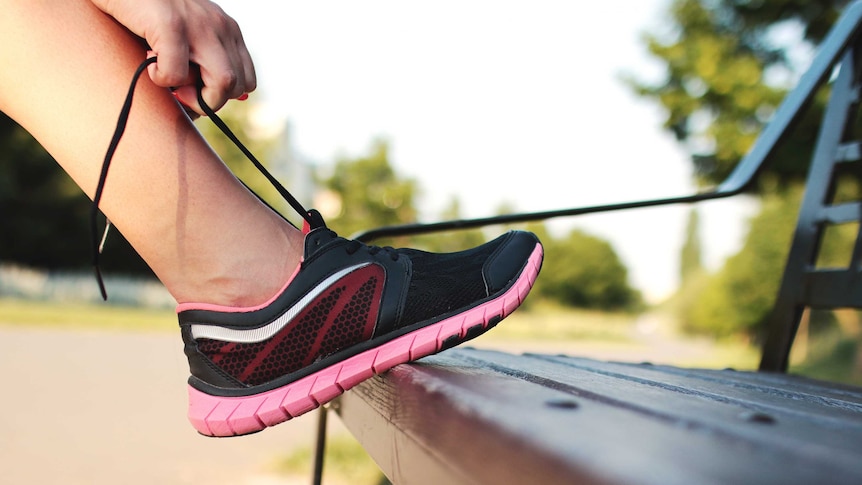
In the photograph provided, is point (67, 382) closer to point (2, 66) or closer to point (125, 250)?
point (2, 66)

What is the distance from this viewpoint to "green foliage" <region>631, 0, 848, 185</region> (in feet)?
19.2

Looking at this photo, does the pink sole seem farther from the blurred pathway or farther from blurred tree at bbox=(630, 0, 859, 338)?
blurred tree at bbox=(630, 0, 859, 338)

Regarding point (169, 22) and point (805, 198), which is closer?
point (169, 22)

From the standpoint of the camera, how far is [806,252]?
1480mm

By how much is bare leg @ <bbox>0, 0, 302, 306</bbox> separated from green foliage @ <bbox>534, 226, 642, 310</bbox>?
28.8 m

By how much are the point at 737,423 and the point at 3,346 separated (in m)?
5.88

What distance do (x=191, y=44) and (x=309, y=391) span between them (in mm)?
391

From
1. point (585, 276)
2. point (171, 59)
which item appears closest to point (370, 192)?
point (171, 59)

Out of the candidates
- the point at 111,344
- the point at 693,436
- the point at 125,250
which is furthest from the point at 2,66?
the point at 125,250

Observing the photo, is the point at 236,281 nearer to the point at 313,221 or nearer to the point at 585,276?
A: the point at 313,221

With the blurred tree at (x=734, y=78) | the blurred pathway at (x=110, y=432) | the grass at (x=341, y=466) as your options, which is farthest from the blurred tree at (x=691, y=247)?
the grass at (x=341, y=466)

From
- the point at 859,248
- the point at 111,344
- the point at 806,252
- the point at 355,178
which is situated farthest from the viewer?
the point at 355,178

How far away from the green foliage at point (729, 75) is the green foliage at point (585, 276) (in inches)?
885

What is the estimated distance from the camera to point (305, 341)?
76 centimetres
